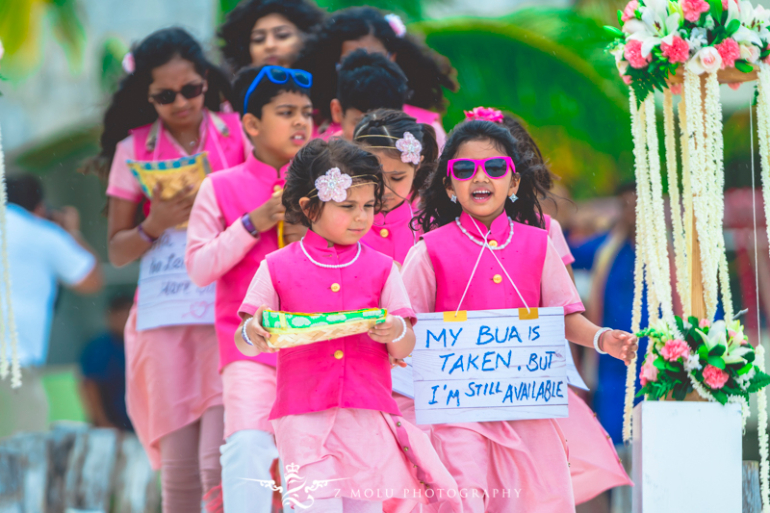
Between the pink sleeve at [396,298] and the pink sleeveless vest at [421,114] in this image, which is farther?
the pink sleeveless vest at [421,114]

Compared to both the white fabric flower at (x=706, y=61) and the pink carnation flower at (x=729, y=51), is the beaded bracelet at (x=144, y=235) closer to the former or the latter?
Answer: the white fabric flower at (x=706, y=61)

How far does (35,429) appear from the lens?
5.00 metres

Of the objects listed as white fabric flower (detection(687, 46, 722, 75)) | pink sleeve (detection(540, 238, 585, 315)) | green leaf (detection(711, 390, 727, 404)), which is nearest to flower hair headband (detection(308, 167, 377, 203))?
pink sleeve (detection(540, 238, 585, 315))

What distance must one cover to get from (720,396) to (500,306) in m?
0.83

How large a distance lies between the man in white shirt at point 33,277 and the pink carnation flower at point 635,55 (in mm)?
3254

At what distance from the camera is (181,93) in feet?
13.1

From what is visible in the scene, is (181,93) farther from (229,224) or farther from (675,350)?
(675,350)

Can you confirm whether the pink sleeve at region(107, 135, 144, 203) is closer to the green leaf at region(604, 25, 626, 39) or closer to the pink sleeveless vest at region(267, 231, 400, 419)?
the pink sleeveless vest at region(267, 231, 400, 419)

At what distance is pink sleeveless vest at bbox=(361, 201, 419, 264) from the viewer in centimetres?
352

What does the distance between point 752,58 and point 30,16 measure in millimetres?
7213

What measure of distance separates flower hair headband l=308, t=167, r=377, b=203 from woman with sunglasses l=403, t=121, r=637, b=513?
1.45ft

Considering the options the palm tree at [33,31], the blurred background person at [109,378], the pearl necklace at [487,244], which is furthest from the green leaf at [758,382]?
the palm tree at [33,31]

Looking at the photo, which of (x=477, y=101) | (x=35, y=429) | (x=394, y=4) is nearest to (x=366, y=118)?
(x=35, y=429)

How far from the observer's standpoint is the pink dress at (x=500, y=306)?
10.0 ft
